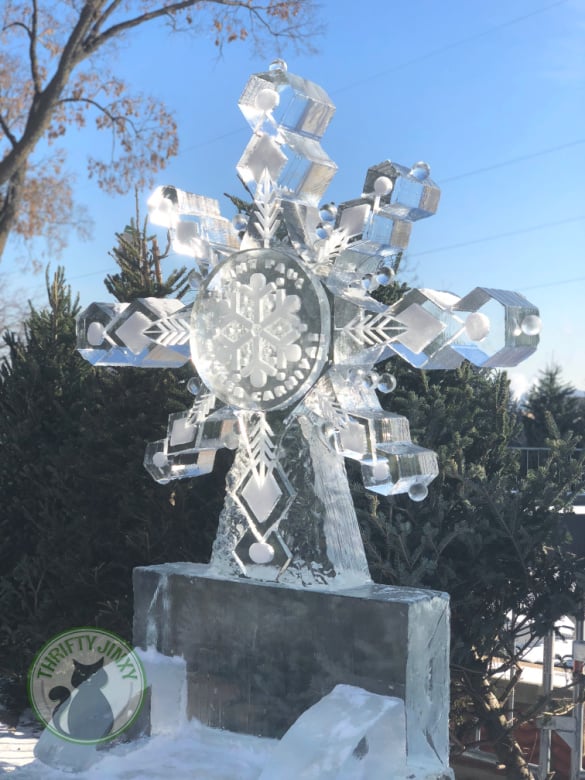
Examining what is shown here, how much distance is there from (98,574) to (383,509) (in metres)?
1.94

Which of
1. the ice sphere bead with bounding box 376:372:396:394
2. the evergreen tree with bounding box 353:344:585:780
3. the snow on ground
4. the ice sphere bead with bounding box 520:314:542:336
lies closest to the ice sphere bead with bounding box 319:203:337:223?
the ice sphere bead with bounding box 376:372:396:394

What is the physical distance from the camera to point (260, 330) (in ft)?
11.4

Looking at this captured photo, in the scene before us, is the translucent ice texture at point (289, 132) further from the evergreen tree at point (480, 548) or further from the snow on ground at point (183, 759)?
the evergreen tree at point (480, 548)

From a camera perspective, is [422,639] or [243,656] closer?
[422,639]

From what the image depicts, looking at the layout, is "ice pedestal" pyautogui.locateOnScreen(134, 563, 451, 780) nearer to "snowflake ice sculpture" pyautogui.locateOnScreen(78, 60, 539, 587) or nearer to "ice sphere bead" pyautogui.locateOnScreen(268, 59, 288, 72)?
"snowflake ice sculpture" pyautogui.locateOnScreen(78, 60, 539, 587)

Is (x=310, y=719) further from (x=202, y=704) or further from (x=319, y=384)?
(x=319, y=384)

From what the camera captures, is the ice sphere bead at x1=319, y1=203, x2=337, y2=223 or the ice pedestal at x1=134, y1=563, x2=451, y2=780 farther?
the ice sphere bead at x1=319, y1=203, x2=337, y2=223

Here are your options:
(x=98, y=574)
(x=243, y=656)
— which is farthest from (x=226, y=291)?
(x=98, y=574)

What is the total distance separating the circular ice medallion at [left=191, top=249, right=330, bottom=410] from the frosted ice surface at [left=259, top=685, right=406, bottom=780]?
1121 mm

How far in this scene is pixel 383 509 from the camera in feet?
19.2

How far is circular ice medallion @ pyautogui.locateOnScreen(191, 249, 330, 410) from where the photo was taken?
337cm

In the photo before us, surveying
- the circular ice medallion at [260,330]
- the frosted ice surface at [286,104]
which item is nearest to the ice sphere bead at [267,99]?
the frosted ice surface at [286,104]

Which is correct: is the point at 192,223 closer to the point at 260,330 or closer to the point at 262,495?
the point at 260,330

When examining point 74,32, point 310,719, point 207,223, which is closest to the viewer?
point 310,719
